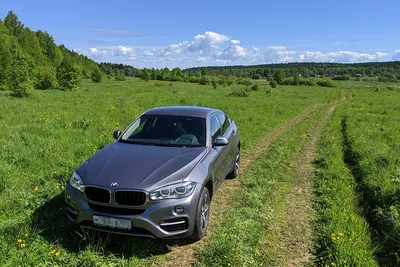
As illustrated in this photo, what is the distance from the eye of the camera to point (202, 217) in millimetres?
4117

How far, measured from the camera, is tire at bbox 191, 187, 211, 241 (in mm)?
3904

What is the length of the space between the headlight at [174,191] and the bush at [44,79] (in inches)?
1914

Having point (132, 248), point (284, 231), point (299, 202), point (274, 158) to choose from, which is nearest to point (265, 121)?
point (274, 158)

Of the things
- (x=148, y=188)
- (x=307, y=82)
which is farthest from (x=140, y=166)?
(x=307, y=82)

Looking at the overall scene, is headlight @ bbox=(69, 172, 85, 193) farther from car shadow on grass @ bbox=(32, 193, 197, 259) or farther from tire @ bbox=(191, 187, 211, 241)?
tire @ bbox=(191, 187, 211, 241)

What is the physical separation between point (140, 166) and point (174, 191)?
1.97 feet

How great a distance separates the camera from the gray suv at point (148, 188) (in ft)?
11.7

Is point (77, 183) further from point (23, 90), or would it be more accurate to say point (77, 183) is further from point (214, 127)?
point (23, 90)

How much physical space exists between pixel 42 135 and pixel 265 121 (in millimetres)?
9999

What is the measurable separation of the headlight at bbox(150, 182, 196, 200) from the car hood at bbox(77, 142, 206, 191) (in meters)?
0.06

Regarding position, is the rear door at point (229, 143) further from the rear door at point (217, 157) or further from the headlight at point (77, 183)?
the headlight at point (77, 183)

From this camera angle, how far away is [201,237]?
4.12 m

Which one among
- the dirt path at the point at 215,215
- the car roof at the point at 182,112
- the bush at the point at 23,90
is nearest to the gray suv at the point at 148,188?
the dirt path at the point at 215,215

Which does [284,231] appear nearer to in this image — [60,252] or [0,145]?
[60,252]
